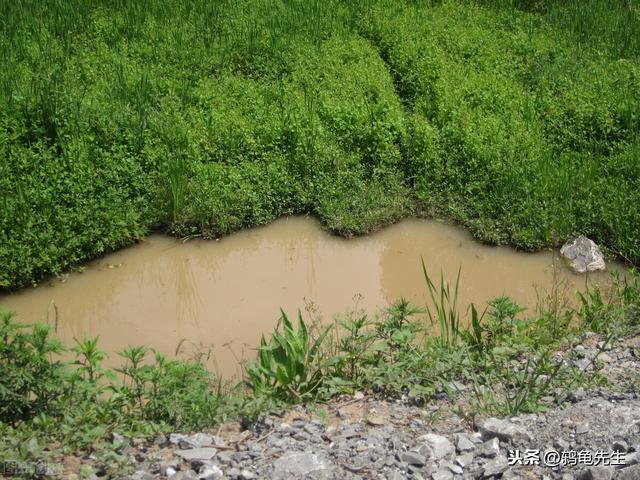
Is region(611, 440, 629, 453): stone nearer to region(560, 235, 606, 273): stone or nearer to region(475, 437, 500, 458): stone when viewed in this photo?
region(475, 437, 500, 458): stone

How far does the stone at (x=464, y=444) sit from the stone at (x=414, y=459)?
195 mm

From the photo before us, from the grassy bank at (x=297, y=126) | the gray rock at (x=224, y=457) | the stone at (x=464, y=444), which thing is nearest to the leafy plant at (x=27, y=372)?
the gray rock at (x=224, y=457)

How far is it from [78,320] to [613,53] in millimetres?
5818

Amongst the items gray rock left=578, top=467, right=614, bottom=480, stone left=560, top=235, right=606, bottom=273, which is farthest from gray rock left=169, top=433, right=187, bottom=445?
stone left=560, top=235, right=606, bottom=273

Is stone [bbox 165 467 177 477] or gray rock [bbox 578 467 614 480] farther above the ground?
gray rock [bbox 578 467 614 480]

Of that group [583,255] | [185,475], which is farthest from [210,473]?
[583,255]

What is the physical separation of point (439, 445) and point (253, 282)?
2633 millimetres

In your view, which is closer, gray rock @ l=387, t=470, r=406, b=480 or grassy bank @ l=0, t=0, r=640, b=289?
gray rock @ l=387, t=470, r=406, b=480

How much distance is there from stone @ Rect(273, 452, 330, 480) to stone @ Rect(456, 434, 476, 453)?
584mm

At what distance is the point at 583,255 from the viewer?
6270mm

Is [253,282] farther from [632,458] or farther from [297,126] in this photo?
[632,458]

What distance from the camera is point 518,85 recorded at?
8.06 metres

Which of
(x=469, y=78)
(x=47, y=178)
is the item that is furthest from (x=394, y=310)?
(x=469, y=78)

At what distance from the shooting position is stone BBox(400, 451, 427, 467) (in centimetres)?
363
